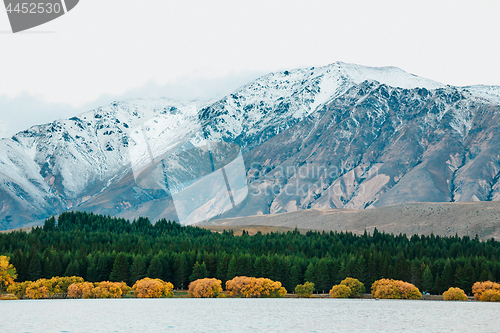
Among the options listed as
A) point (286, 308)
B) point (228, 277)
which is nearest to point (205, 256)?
point (228, 277)

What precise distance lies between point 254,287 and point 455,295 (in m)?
51.9

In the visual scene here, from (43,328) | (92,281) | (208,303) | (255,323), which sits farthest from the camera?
(92,281)

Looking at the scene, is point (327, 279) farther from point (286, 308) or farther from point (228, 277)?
point (286, 308)

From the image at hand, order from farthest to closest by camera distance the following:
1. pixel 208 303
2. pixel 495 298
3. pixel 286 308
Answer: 1. pixel 495 298
2. pixel 208 303
3. pixel 286 308

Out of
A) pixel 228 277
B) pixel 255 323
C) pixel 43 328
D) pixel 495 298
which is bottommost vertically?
pixel 495 298

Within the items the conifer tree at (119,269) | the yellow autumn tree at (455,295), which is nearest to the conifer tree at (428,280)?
the yellow autumn tree at (455,295)

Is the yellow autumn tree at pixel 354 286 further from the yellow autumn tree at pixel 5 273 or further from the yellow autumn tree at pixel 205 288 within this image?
the yellow autumn tree at pixel 5 273

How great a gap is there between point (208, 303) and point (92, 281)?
43776mm

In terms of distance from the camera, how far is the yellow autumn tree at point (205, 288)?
6137 inches

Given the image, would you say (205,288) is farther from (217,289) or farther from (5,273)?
(5,273)

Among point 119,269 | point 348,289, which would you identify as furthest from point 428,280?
point 119,269

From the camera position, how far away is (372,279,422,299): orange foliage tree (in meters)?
158

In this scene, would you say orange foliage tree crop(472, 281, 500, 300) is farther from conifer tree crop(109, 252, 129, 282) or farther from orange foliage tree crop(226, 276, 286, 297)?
conifer tree crop(109, 252, 129, 282)

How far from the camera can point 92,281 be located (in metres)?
165
